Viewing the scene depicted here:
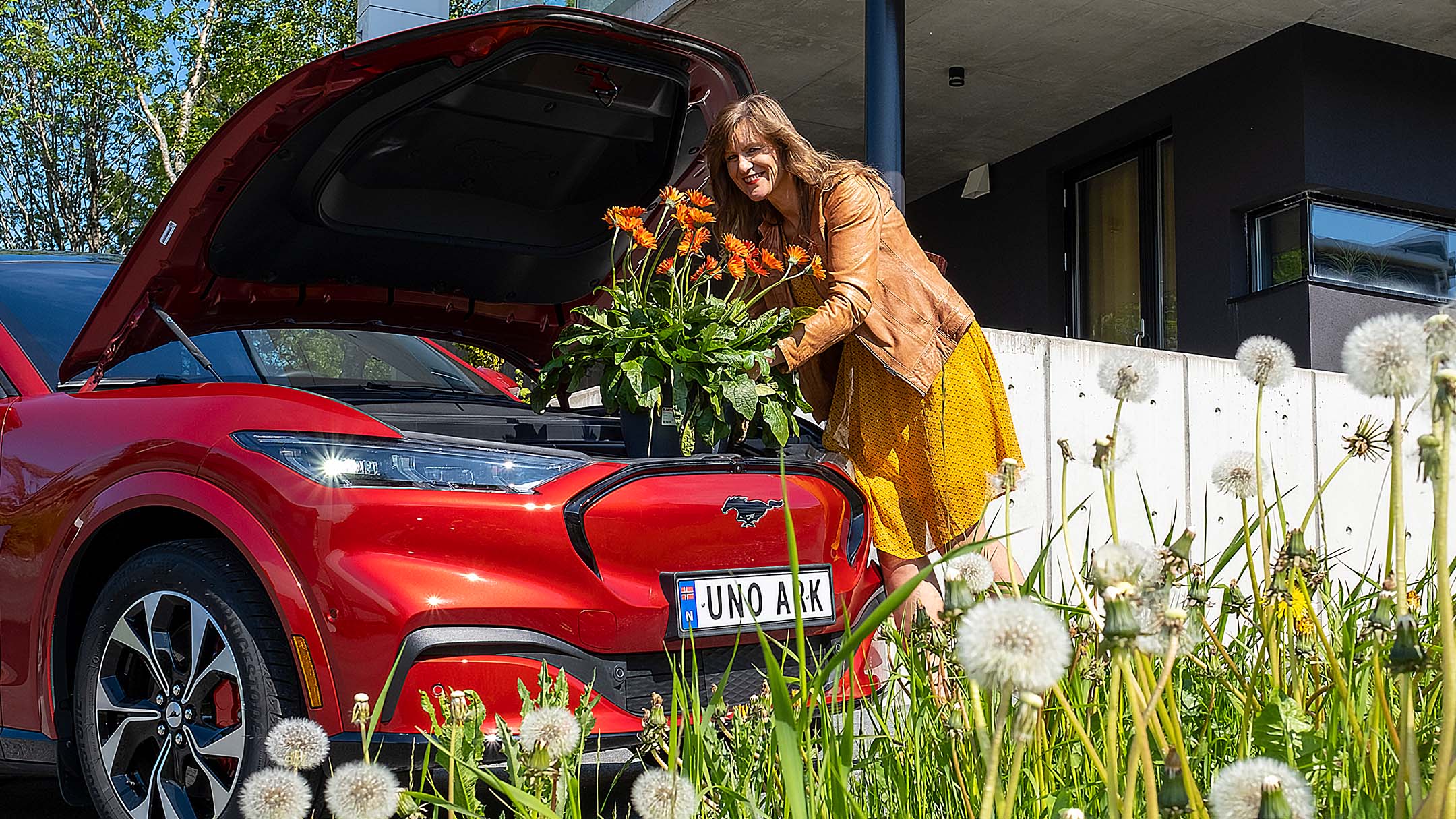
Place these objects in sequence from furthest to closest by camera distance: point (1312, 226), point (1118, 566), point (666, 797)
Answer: point (1312, 226) → point (666, 797) → point (1118, 566)

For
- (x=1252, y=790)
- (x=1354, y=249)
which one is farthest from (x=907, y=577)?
(x=1354, y=249)

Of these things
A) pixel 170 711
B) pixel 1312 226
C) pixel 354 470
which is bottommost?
pixel 170 711

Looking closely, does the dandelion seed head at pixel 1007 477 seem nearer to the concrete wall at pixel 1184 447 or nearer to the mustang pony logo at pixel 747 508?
the mustang pony logo at pixel 747 508

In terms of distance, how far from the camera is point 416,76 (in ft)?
9.73

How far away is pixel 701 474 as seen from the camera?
272cm

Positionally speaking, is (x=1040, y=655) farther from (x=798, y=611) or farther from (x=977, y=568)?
(x=977, y=568)

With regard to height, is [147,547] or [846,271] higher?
[846,271]

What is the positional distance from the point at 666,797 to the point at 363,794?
0.94 feet

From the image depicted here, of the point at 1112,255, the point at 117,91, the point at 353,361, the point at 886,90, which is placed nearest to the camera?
the point at 353,361

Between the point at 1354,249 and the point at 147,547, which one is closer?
the point at 147,547

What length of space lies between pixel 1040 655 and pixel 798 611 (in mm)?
299

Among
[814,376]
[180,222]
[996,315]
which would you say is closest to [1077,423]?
[814,376]

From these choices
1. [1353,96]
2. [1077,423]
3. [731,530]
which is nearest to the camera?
[731,530]

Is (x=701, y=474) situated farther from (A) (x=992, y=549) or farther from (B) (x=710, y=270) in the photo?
(A) (x=992, y=549)
